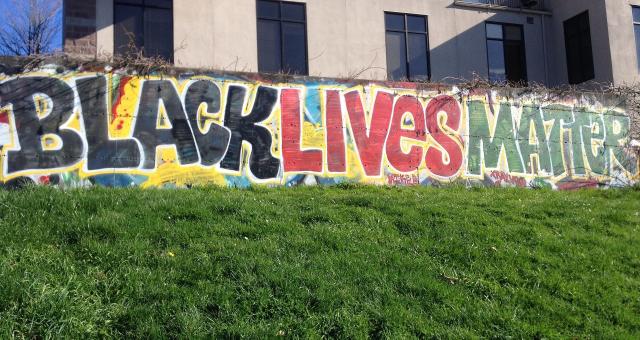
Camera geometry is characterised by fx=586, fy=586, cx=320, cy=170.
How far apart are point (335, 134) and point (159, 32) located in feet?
21.7

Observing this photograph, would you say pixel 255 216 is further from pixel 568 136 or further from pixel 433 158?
pixel 568 136

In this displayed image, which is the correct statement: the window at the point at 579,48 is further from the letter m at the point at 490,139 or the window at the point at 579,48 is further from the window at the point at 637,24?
the letter m at the point at 490,139

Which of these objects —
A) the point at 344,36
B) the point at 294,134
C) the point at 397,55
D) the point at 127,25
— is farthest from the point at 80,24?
the point at 397,55

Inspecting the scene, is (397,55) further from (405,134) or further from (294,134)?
(294,134)

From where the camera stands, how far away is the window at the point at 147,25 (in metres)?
14.9

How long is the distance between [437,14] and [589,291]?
13.3 metres

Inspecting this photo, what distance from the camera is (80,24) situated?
1466 cm

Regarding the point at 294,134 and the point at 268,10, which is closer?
the point at 294,134

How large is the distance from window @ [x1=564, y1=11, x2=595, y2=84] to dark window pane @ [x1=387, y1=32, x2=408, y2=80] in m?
5.51

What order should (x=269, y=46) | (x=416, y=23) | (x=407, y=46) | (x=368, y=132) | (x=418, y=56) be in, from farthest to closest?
(x=416, y=23) → (x=418, y=56) → (x=407, y=46) → (x=269, y=46) → (x=368, y=132)

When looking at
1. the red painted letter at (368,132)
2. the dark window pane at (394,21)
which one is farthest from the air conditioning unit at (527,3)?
the red painted letter at (368,132)

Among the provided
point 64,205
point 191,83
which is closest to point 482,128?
point 191,83

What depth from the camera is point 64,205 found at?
705 cm

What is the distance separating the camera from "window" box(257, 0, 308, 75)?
629 inches
